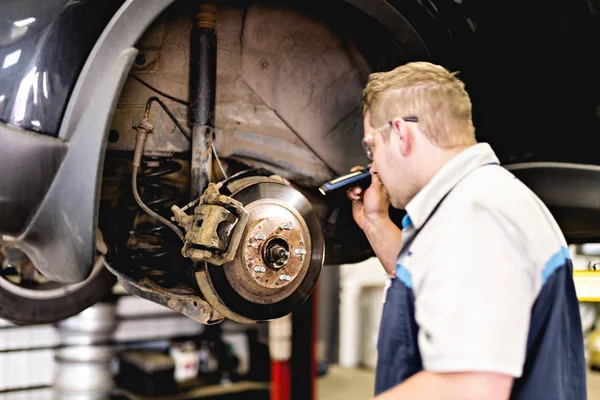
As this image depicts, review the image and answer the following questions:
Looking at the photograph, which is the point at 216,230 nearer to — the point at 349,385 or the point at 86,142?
the point at 86,142

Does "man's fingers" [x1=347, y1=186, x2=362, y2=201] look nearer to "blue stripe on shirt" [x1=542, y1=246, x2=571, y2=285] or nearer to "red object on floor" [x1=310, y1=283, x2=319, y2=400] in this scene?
"blue stripe on shirt" [x1=542, y1=246, x2=571, y2=285]

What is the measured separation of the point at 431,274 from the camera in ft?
2.05

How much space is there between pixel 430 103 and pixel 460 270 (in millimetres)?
230

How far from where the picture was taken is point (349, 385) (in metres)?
3.21

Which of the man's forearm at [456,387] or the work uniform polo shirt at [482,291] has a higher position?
the work uniform polo shirt at [482,291]

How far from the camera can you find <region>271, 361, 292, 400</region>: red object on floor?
2.76m

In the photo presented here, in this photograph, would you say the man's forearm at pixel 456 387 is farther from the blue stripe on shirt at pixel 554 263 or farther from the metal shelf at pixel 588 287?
the metal shelf at pixel 588 287

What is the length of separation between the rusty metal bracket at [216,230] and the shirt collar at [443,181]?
0.31 metres

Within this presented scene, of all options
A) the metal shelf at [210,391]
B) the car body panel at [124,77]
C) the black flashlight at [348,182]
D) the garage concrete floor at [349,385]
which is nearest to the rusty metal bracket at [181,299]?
the car body panel at [124,77]

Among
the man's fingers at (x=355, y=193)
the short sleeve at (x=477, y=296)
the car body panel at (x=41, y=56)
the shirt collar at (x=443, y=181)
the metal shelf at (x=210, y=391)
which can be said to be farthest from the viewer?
the metal shelf at (x=210, y=391)

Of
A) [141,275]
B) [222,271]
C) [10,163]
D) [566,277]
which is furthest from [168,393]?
[566,277]

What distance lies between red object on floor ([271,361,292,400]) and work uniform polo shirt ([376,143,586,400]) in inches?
82.8

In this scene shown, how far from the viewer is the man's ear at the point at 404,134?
0.73 metres

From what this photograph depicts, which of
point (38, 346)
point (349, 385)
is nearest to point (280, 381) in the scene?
point (349, 385)
